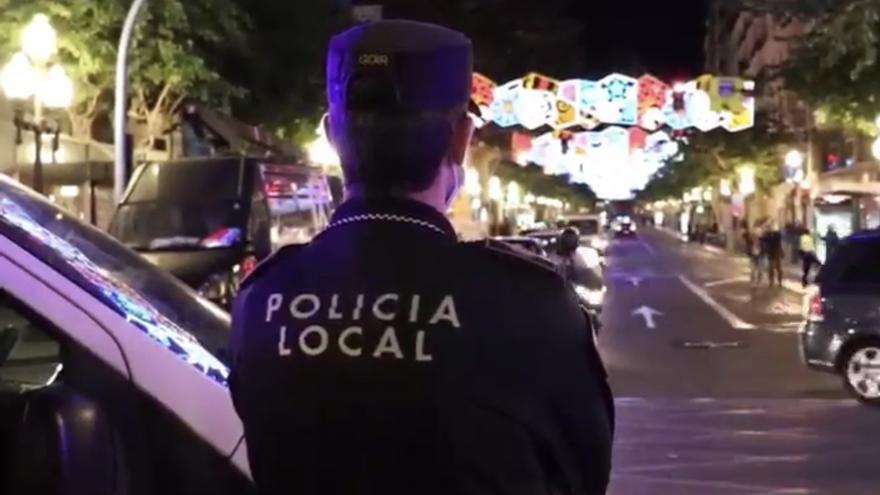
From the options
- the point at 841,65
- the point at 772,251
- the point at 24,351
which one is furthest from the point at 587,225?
the point at 24,351

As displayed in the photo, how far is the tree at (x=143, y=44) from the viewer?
82.0ft

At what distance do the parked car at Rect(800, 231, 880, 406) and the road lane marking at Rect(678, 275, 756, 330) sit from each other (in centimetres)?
1039

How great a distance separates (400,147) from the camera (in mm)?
2318

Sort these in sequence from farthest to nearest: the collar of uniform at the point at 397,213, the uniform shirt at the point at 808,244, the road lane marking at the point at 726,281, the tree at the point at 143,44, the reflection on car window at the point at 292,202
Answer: the road lane marking at the point at 726,281 → the uniform shirt at the point at 808,244 → the tree at the point at 143,44 → the reflection on car window at the point at 292,202 → the collar of uniform at the point at 397,213

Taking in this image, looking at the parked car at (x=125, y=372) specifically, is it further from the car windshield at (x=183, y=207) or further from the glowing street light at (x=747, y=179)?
the glowing street light at (x=747, y=179)

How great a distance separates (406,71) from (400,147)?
0.35 ft

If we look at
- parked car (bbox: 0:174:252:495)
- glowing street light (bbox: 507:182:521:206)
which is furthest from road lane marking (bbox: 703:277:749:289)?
glowing street light (bbox: 507:182:521:206)

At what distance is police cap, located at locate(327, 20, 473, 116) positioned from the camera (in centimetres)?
229

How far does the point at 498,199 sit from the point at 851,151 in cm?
2119

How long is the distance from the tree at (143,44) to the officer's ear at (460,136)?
22424 mm

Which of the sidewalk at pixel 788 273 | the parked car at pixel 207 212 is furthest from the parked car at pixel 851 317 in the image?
the sidewalk at pixel 788 273

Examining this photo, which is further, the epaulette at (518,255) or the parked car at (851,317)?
the parked car at (851,317)

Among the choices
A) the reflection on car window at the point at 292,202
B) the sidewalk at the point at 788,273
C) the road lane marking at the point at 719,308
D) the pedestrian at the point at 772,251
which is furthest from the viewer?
the sidewalk at the point at 788,273

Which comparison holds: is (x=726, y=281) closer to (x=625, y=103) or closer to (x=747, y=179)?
(x=625, y=103)
